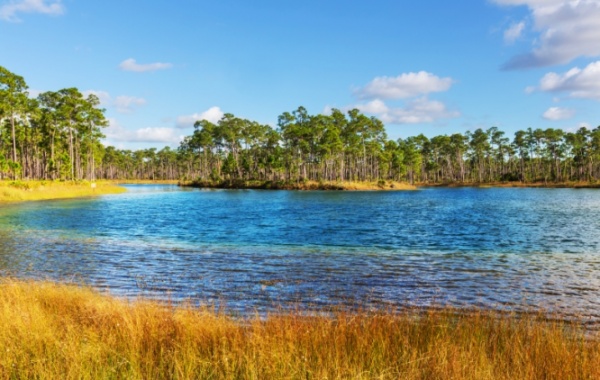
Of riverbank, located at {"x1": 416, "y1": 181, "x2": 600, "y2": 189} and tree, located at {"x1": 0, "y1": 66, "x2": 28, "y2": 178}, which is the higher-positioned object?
tree, located at {"x1": 0, "y1": 66, "x2": 28, "y2": 178}

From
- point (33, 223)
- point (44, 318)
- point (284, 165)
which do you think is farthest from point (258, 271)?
point (284, 165)

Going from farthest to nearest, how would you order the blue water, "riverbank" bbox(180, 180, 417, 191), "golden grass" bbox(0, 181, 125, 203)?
1. "riverbank" bbox(180, 180, 417, 191)
2. "golden grass" bbox(0, 181, 125, 203)
3. the blue water

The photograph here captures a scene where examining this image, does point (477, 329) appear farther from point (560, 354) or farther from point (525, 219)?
point (525, 219)

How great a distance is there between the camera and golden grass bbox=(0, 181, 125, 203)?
53.1 m

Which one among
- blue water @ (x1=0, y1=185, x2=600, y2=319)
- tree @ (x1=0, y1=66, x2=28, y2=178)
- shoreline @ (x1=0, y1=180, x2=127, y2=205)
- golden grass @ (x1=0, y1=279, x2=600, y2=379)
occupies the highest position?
tree @ (x1=0, y1=66, x2=28, y2=178)

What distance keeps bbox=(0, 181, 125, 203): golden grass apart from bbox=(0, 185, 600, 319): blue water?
23237 millimetres

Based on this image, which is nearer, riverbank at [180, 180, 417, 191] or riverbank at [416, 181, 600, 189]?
riverbank at [180, 180, 417, 191]

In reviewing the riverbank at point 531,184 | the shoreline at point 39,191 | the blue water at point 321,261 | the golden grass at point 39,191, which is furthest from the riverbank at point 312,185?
the blue water at point 321,261

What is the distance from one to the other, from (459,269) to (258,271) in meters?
8.15

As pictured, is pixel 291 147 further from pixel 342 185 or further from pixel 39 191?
pixel 39 191

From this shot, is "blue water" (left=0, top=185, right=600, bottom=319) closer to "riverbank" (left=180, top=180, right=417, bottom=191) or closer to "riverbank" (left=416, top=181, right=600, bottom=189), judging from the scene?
"riverbank" (left=180, top=180, right=417, bottom=191)

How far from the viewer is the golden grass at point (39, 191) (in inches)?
2089

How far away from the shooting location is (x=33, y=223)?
102 feet

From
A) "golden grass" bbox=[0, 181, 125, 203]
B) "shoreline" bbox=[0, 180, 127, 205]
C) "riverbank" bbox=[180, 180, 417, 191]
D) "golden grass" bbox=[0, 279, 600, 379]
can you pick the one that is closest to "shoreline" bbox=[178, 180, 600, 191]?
"riverbank" bbox=[180, 180, 417, 191]
